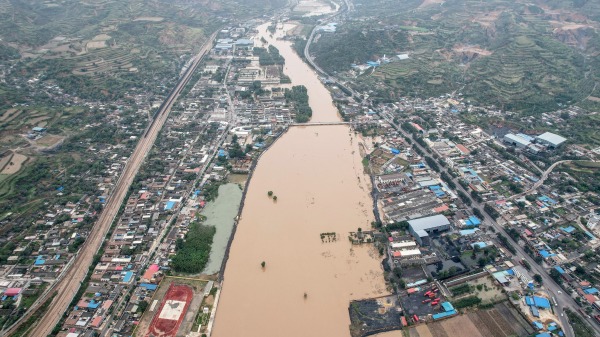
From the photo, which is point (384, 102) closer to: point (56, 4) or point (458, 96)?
point (458, 96)

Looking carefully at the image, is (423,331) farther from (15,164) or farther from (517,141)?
(15,164)

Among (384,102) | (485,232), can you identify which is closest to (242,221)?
(485,232)

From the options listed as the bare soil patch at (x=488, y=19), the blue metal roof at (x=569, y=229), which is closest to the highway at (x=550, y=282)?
the blue metal roof at (x=569, y=229)

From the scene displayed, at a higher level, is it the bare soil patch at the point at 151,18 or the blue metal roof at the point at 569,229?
the bare soil patch at the point at 151,18

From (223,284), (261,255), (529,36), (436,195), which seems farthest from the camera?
(529,36)

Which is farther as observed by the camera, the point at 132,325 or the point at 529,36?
the point at 529,36

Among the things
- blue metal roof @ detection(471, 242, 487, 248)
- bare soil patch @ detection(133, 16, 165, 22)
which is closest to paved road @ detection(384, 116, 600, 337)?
blue metal roof @ detection(471, 242, 487, 248)

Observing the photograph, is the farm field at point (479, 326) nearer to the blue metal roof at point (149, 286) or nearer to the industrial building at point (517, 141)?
the blue metal roof at point (149, 286)

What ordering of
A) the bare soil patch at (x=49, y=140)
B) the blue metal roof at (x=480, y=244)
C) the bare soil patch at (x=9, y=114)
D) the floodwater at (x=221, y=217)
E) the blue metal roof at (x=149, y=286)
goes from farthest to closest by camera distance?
1. the bare soil patch at (x=9, y=114)
2. the bare soil patch at (x=49, y=140)
3. the blue metal roof at (x=480, y=244)
4. the floodwater at (x=221, y=217)
5. the blue metal roof at (x=149, y=286)
